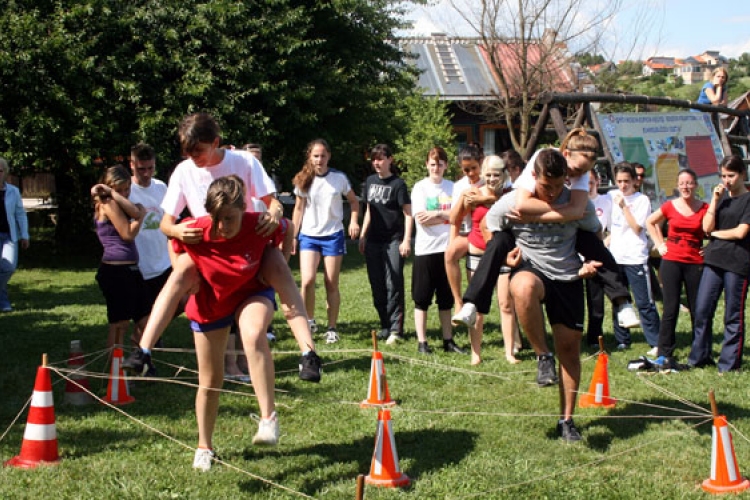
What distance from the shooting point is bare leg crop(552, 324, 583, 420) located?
6.00m

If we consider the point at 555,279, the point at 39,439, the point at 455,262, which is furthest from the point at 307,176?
the point at 39,439

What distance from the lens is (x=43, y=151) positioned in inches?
708

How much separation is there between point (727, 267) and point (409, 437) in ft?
12.7

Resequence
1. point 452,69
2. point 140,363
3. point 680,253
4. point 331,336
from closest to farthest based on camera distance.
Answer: point 140,363 < point 680,253 < point 331,336 < point 452,69

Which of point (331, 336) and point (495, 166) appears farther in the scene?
point (331, 336)

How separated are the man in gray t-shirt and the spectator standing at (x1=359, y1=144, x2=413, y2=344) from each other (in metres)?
3.74

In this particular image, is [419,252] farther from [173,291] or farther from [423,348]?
[173,291]

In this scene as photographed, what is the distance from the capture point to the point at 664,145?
14.1 metres

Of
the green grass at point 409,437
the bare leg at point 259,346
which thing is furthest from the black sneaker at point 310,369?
the green grass at point 409,437

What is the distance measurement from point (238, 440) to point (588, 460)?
7.80 ft

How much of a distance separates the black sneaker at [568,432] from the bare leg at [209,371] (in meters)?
2.42

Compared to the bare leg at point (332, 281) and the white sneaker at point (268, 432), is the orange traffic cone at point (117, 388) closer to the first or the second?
the white sneaker at point (268, 432)

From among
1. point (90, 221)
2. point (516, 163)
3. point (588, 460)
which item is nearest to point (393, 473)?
point (588, 460)

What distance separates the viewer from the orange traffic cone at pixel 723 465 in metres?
4.91
